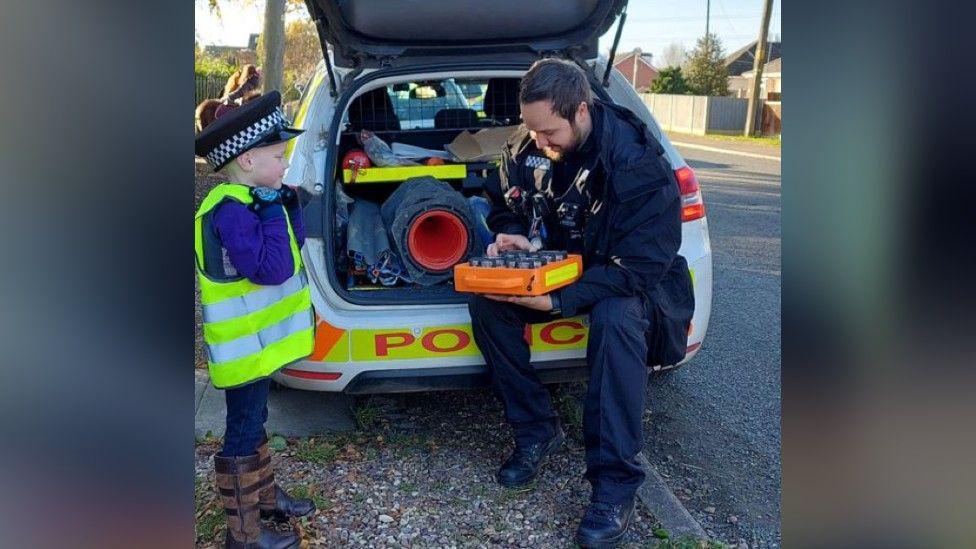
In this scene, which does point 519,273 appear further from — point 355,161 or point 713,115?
point 713,115

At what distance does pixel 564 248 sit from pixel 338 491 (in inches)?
50.6

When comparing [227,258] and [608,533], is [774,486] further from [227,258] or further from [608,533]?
[227,258]

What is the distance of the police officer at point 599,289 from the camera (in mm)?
2859

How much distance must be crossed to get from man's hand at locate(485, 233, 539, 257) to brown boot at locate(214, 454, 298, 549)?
1222 millimetres

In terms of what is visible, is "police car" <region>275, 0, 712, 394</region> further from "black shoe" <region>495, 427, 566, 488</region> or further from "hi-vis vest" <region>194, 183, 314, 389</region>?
"hi-vis vest" <region>194, 183, 314, 389</region>

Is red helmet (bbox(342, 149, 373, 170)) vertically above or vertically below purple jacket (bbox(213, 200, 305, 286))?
above

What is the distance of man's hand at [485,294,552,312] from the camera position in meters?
2.91

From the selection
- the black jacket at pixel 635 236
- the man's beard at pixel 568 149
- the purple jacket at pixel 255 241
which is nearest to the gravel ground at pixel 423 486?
the black jacket at pixel 635 236

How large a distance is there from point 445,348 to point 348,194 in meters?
1.45

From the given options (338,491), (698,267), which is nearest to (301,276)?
(338,491)

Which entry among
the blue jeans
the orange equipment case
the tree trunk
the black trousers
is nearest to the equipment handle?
the orange equipment case
